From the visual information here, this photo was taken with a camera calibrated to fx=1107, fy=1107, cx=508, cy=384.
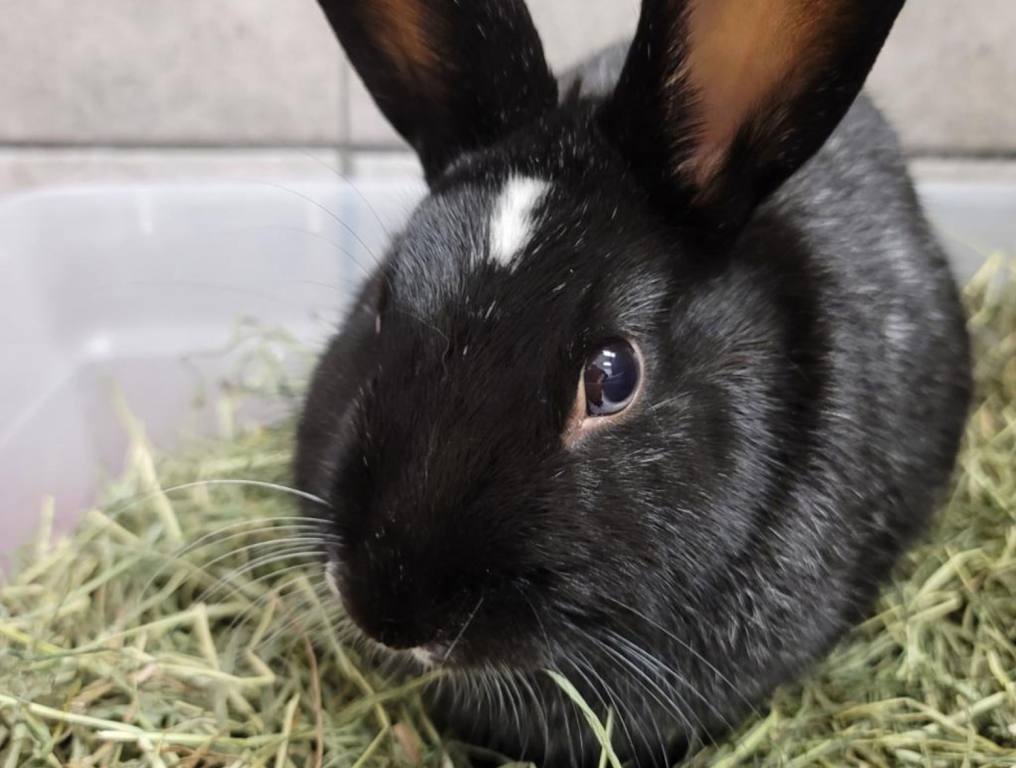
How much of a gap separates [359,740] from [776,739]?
0.39 metres

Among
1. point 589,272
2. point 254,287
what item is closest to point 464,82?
point 589,272

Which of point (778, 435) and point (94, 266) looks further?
point (94, 266)

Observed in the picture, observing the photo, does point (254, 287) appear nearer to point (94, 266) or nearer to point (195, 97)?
point (94, 266)

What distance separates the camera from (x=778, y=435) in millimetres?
887

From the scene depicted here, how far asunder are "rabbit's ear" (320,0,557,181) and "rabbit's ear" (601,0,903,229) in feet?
0.34

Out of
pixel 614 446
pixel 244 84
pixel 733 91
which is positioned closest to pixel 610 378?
pixel 614 446

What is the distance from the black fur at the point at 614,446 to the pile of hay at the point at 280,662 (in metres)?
0.08

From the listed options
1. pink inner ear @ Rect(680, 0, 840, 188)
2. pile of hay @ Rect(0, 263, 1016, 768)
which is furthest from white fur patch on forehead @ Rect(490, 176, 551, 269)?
pile of hay @ Rect(0, 263, 1016, 768)

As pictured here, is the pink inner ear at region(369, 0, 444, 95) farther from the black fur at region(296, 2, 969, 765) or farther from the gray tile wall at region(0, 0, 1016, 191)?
the gray tile wall at region(0, 0, 1016, 191)

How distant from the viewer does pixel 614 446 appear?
79 cm

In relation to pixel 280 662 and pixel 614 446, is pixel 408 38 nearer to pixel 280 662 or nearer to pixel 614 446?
pixel 614 446

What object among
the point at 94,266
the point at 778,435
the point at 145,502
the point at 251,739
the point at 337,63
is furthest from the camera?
the point at 337,63

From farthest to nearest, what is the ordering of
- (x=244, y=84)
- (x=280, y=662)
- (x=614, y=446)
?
(x=244, y=84) < (x=280, y=662) < (x=614, y=446)

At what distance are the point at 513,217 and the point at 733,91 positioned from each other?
0.61 ft
